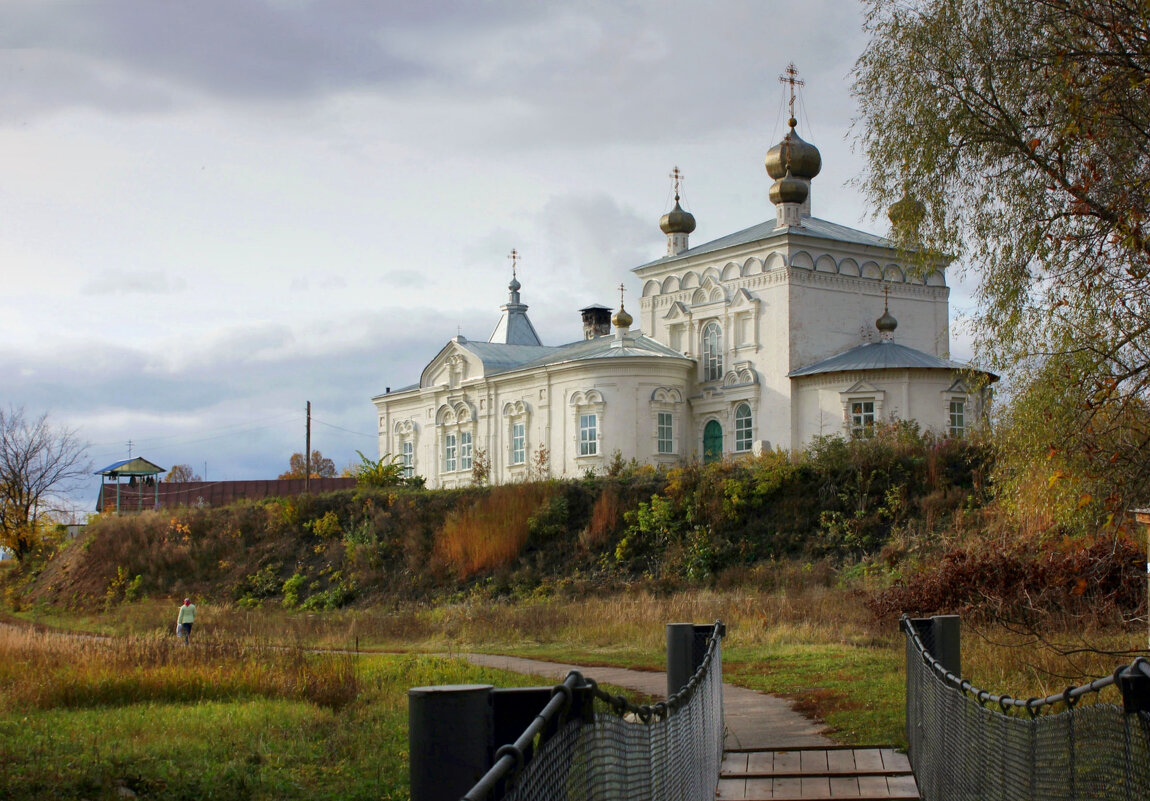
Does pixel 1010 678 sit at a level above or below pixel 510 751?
below

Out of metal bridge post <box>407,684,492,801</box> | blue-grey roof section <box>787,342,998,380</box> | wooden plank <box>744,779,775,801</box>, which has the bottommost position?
wooden plank <box>744,779,775,801</box>

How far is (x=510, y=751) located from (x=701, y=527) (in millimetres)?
28272

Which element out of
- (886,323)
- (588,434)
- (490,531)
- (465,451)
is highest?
(886,323)

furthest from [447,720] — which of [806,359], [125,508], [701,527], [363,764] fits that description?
[125,508]

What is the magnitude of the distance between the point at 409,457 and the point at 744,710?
36107 millimetres

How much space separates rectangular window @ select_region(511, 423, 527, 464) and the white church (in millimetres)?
47

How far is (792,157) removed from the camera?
1540 inches

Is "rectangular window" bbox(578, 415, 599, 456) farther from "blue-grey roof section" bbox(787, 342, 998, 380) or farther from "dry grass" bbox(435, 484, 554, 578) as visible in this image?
"blue-grey roof section" bbox(787, 342, 998, 380)

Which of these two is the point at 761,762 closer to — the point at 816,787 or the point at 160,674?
the point at 816,787

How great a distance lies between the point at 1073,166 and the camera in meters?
12.6

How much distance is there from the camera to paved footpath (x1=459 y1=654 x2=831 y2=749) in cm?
1123

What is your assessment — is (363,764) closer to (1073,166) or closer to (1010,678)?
(1010,678)

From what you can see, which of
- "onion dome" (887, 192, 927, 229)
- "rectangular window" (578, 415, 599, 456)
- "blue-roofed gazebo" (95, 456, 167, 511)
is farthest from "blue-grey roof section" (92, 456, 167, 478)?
"onion dome" (887, 192, 927, 229)

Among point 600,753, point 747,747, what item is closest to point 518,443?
point 747,747
